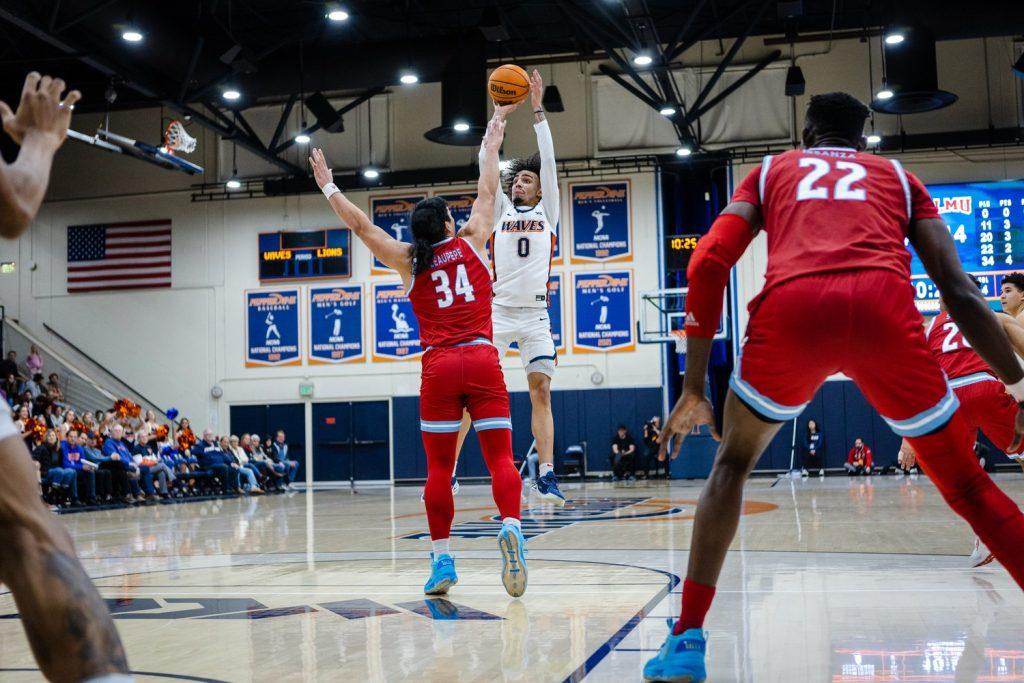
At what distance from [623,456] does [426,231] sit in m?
18.5

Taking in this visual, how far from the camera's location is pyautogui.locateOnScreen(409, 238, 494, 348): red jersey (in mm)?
5051

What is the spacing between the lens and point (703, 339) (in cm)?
294

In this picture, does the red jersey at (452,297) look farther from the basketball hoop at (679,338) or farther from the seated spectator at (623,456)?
the seated spectator at (623,456)

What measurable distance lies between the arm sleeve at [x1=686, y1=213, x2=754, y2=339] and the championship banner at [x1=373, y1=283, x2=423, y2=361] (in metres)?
22.3

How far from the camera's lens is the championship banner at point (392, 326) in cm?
2519

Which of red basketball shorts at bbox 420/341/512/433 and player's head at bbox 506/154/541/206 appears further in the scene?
player's head at bbox 506/154/541/206

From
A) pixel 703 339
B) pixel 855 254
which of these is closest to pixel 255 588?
pixel 703 339

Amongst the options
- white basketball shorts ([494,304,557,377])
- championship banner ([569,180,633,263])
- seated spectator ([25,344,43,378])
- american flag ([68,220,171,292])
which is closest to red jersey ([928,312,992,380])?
white basketball shorts ([494,304,557,377])

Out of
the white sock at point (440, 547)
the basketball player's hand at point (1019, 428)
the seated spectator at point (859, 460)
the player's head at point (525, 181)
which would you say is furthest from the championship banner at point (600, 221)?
the basketball player's hand at point (1019, 428)

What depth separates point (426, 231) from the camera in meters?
5.05

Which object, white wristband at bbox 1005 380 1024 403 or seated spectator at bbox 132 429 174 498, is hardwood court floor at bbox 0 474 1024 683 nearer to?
white wristband at bbox 1005 380 1024 403

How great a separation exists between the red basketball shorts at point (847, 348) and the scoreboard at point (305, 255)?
76.0ft

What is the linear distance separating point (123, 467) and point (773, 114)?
1601 centimetres

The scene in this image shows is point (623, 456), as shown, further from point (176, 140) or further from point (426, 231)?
point (426, 231)
